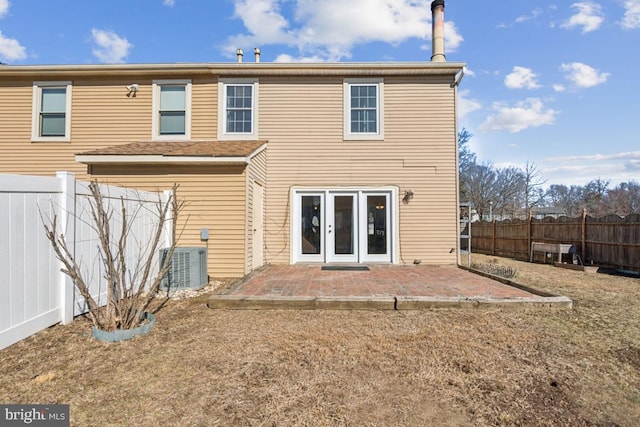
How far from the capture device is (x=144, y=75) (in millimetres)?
9094

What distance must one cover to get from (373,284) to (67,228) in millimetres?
5013

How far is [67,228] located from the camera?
4156mm

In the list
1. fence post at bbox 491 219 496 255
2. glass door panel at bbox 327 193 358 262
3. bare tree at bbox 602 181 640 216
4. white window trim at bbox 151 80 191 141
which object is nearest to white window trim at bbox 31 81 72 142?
white window trim at bbox 151 80 191 141

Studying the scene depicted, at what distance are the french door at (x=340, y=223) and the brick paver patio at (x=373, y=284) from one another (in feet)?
2.86

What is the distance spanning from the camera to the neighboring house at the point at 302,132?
9070 millimetres

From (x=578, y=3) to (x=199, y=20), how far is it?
11.3 meters

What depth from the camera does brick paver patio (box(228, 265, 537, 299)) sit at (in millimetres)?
5441

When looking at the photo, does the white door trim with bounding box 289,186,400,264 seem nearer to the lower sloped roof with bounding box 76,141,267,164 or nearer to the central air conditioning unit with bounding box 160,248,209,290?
Answer: the lower sloped roof with bounding box 76,141,267,164

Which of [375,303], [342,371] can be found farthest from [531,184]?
[342,371]

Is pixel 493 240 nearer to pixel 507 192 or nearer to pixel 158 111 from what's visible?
pixel 158 111

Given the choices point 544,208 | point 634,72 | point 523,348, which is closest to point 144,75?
point 523,348

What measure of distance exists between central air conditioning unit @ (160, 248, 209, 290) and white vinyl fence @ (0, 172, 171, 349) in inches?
49.2

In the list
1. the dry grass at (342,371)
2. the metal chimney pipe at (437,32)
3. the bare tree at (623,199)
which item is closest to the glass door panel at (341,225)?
the dry grass at (342,371)

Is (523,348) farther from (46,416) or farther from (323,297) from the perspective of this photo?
(46,416)
